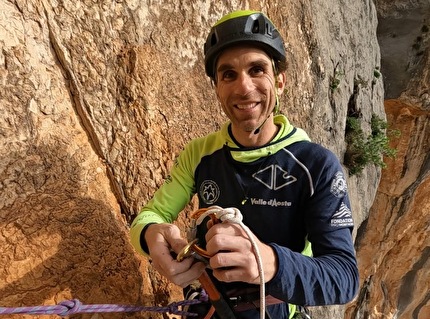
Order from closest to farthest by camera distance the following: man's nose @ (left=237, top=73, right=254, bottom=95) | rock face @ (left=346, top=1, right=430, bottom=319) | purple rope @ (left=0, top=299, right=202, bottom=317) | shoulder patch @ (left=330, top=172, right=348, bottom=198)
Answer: purple rope @ (left=0, top=299, right=202, bottom=317), shoulder patch @ (left=330, top=172, right=348, bottom=198), man's nose @ (left=237, top=73, right=254, bottom=95), rock face @ (left=346, top=1, right=430, bottom=319)

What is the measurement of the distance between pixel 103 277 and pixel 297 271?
1466 mm

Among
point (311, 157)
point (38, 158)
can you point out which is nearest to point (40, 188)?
point (38, 158)

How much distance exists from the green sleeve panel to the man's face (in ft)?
0.96

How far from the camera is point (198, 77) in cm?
373

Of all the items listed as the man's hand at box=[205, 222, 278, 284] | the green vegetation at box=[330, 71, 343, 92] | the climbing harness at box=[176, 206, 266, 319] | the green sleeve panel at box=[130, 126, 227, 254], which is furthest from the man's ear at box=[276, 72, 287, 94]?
the green vegetation at box=[330, 71, 343, 92]

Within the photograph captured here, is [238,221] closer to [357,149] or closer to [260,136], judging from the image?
[260,136]

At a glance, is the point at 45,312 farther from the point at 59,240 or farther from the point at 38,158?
the point at 38,158

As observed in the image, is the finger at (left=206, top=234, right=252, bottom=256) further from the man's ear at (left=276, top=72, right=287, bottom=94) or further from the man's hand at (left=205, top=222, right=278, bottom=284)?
the man's ear at (left=276, top=72, right=287, bottom=94)

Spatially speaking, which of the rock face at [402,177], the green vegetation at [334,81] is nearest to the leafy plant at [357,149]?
the green vegetation at [334,81]

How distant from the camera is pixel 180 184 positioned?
7.75ft

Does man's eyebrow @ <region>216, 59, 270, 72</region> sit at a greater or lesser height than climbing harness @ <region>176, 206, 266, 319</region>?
greater

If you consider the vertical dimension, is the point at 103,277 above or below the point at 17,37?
below

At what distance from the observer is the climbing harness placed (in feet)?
4.68

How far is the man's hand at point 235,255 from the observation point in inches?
56.4
